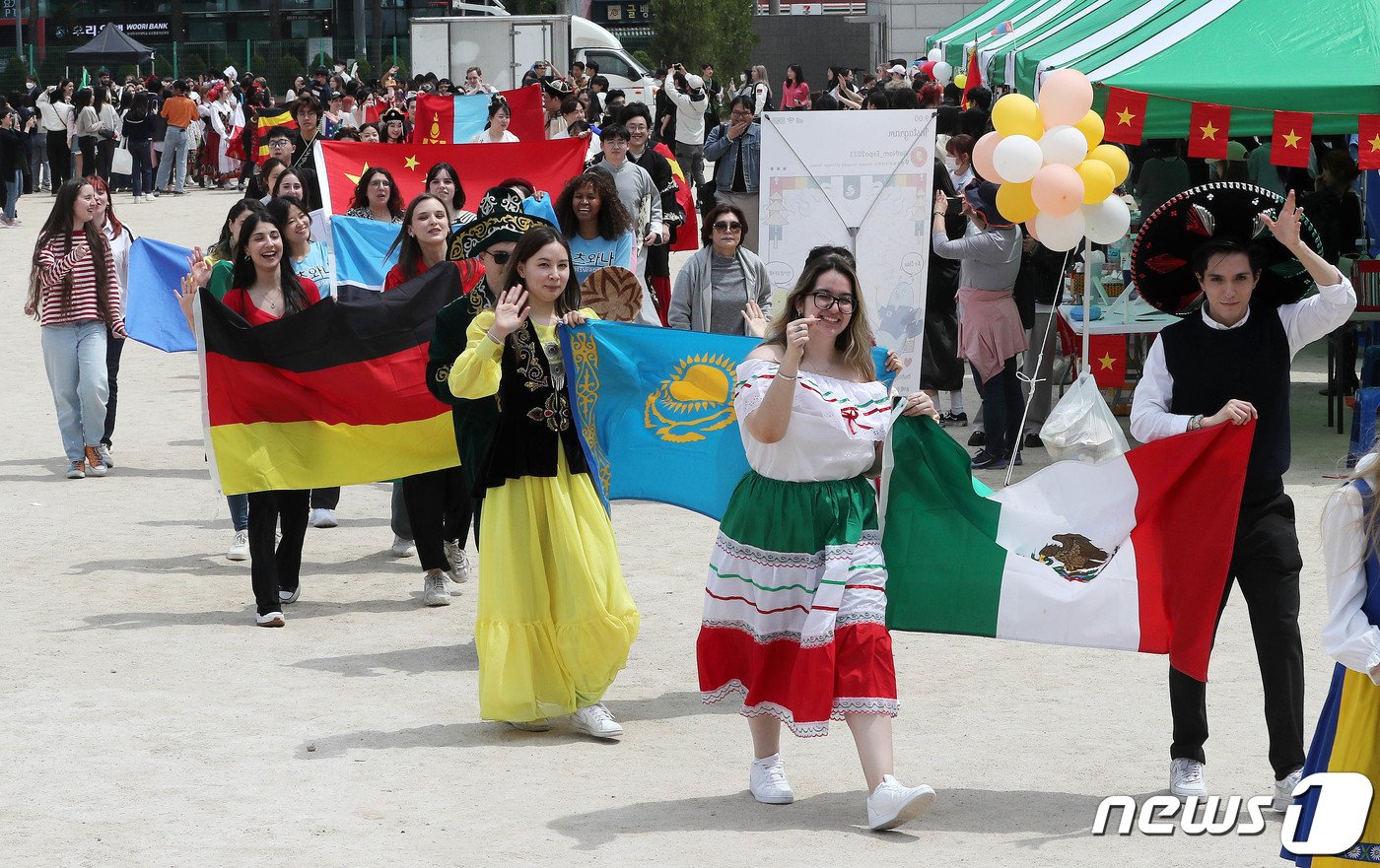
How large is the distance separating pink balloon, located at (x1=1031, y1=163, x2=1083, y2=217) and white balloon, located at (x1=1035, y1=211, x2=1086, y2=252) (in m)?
0.07

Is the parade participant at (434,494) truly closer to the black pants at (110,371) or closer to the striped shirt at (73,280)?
the striped shirt at (73,280)

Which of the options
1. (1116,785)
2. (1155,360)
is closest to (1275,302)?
(1155,360)

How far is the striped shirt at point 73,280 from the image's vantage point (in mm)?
11000

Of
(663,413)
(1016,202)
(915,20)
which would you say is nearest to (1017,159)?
(1016,202)

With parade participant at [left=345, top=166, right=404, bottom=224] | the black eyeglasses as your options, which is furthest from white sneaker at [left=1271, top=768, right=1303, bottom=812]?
parade participant at [left=345, top=166, right=404, bottom=224]

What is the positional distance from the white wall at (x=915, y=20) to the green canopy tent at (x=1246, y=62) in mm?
31456

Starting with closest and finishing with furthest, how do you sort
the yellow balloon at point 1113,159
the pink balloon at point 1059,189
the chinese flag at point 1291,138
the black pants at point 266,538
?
the black pants at point 266,538, the pink balloon at point 1059,189, the yellow balloon at point 1113,159, the chinese flag at point 1291,138

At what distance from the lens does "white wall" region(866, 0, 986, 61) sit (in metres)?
43.5

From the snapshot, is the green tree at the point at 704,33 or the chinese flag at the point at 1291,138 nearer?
the chinese flag at the point at 1291,138

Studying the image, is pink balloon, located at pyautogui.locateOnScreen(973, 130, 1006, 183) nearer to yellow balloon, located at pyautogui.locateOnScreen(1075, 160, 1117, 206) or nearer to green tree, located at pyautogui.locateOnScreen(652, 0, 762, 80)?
yellow balloon, located at pyautogui.locateOnScreen(1075, 160, 1117, 206)

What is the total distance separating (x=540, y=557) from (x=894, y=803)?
5.68ft

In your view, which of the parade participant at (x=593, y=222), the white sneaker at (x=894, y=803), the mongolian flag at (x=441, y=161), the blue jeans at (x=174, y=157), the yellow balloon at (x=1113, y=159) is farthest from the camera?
the blue jeans at (x=174, y=157)

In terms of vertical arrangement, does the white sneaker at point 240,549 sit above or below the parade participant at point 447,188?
below

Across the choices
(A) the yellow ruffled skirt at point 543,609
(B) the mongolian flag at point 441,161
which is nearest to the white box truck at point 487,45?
(B) the mongolian flag at point 441,161
